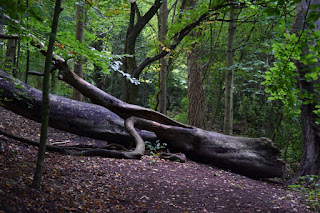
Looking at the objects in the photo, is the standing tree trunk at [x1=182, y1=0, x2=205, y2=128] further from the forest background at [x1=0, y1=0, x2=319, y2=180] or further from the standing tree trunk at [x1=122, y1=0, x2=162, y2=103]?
the standing tree trunk at [x1=122, y1=0, x2=162, y2=103]

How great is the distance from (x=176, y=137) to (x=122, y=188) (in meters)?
3.01

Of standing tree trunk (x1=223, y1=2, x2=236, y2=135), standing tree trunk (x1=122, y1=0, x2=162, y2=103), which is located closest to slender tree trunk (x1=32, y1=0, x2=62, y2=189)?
standing tree trunk (x1=122, y1=0, x2=162, y2=103)

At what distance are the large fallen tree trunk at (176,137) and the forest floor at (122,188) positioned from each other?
748 mm

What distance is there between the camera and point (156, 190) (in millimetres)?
4195

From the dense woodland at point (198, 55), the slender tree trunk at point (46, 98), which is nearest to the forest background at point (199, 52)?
the dense woodland at point (198, 55)

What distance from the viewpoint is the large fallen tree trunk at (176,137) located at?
20.6ft

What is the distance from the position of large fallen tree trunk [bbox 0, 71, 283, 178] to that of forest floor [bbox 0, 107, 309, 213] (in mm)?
748

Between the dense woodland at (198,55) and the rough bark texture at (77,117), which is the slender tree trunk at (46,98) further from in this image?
the rough bark texture at (77,117)

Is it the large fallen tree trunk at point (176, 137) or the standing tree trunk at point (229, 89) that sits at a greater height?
the standing tree trunk at point (229, 89)

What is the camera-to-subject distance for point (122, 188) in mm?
4039

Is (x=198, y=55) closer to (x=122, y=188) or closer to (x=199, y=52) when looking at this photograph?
(x=199, y=52)

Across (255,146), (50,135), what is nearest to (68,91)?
(50,135)

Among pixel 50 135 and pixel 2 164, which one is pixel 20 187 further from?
pixel 50 135

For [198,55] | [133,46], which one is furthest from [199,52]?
[133,46]
